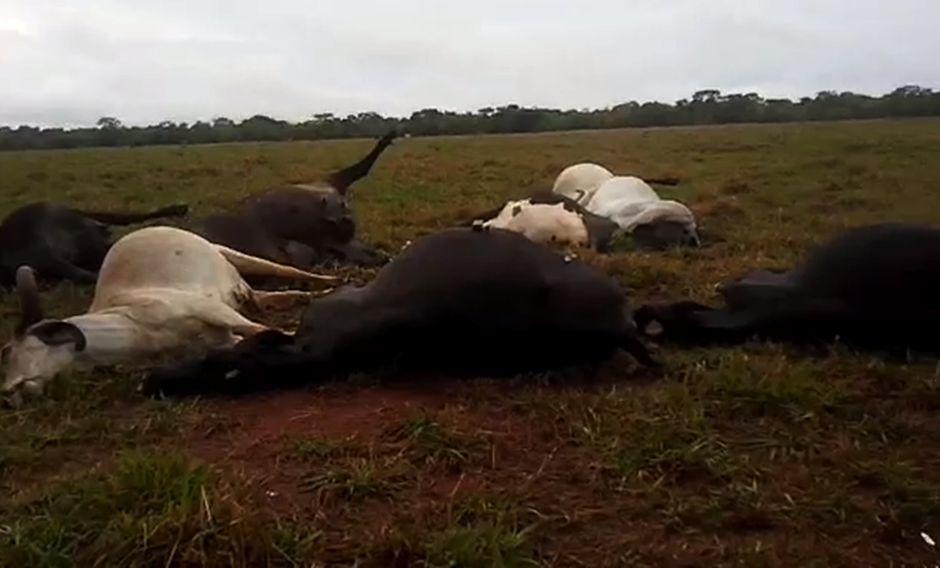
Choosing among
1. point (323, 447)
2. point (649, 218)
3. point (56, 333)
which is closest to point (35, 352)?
point (56, 333)

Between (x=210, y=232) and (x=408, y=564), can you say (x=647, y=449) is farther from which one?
(x=210, y=232)

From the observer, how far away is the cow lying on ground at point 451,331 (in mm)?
5000

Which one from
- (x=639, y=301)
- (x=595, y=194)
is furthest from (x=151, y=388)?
(x=595, y=194)

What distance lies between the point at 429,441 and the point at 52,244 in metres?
5.68

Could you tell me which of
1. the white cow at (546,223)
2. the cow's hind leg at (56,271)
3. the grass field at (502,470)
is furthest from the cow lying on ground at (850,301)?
the cow's hind leg at (56,271)

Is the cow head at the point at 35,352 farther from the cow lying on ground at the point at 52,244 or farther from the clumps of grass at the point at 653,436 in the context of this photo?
the cow lying on ground at the point at 52,244

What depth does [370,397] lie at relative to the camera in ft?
15.9

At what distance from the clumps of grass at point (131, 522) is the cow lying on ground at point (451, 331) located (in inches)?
52.6

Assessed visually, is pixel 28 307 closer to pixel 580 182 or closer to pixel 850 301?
pixel 850 301

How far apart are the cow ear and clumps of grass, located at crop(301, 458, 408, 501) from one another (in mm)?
2022

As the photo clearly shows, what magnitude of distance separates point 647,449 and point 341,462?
1156mm

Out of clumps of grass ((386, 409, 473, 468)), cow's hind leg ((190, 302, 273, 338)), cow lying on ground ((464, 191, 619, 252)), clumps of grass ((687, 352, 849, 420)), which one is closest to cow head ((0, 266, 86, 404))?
cow's hind leg ((190, 302, 273, 338))

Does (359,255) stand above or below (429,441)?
below

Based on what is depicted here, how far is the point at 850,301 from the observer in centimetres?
546
